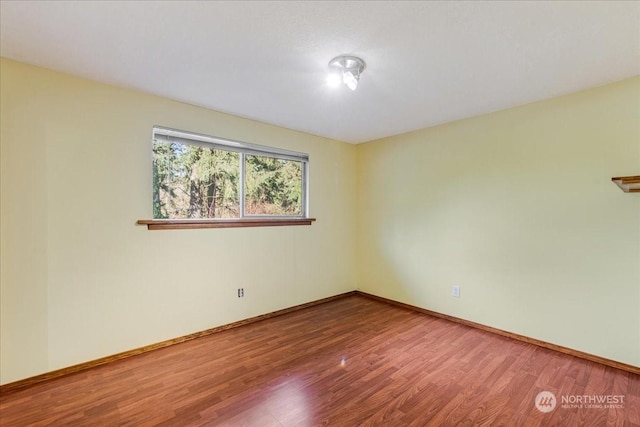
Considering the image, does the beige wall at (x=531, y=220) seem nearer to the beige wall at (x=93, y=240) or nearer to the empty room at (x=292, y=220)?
the empty room at (x=292, y=220)

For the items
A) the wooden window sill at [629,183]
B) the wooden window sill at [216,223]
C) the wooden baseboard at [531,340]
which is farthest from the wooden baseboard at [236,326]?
the wooden window sill at [629,183]

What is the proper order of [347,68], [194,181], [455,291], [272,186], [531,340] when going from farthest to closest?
[272,186] → [455,291] → [194,181] → [531,340] → [347,68]

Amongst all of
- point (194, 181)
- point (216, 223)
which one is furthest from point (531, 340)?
point (194, 181)

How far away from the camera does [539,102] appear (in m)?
2.55

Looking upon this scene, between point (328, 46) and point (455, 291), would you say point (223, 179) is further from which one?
point (455, 291)

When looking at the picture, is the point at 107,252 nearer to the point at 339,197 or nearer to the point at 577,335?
the point at 339,197

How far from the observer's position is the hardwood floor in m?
1.66

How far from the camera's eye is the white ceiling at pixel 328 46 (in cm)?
144

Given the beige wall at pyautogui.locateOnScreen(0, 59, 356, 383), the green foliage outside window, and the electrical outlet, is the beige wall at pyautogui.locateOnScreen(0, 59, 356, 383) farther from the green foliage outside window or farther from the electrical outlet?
the electrical outlet

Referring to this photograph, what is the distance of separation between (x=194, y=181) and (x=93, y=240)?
93 centimetres

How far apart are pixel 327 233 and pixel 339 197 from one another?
544mm

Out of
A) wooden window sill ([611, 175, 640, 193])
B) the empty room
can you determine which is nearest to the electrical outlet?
the empty room

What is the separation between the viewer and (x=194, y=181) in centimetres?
275

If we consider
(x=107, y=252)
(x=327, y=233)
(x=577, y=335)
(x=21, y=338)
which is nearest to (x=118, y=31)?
(x=107, y=252)
